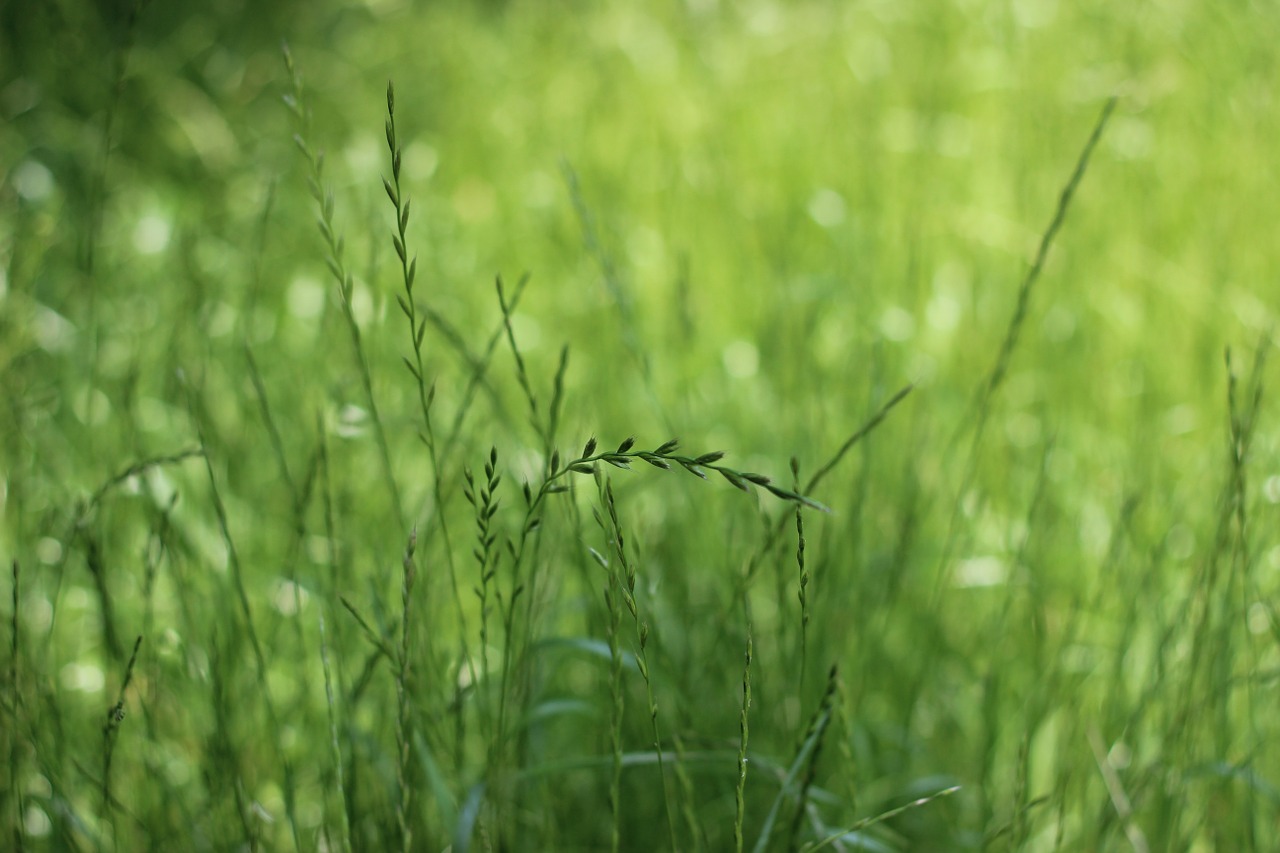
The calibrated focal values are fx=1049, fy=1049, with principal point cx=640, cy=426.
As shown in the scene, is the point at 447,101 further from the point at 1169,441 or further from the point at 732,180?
the point at 1169,441

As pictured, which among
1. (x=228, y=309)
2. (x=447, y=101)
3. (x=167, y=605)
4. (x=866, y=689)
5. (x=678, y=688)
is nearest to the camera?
(x=678, y=688)

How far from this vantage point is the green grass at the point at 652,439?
1.10 m

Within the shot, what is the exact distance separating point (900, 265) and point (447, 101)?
6.31 feet

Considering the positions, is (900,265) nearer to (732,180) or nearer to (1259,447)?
(732,180)

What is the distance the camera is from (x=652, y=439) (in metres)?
2.06

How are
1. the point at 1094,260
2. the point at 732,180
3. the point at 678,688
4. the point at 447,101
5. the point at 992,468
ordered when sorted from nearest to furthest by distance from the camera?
the point at 678,688
the point at 992,468
the point at 1094,260
the point at 732,180
the point at 447,101

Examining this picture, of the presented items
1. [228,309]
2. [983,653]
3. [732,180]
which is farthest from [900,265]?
[228,309]

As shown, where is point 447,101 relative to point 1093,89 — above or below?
above

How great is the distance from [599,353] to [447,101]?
196 centimetres

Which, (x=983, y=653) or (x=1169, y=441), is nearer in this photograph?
(x=983, y=653)

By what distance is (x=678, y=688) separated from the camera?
110cm

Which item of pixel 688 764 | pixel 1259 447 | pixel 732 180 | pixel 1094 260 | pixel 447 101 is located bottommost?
pixel 688 764

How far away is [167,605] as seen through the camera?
1.72 m

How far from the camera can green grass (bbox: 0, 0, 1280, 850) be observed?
3.62 ft
